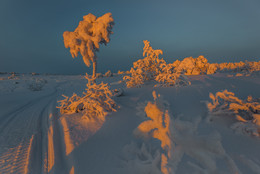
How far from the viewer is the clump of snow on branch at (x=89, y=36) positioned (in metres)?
4.91

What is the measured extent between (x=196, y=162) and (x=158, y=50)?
5.91 metres

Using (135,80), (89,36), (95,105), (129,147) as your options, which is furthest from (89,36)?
(129,147)

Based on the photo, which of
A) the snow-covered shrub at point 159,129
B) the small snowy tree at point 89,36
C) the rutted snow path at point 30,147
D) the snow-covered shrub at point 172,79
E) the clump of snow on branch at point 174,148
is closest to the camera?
the clump of snow on branch at point 174,148

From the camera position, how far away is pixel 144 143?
1772mm

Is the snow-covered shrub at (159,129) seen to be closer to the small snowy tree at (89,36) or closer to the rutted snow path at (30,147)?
the rutted snow path at (30,147)

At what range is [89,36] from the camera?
5.04 m

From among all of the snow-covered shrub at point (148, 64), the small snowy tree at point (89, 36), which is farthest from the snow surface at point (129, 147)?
the snow-covered shrub at point (148, 64)

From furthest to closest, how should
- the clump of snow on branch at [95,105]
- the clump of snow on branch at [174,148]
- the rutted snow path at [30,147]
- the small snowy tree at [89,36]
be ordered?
the small snowy tree at [89,36]
the clump of snow on branch at [95,105]
the rutted snow path at [30,147]
the clump of snow on branch at [174,148]

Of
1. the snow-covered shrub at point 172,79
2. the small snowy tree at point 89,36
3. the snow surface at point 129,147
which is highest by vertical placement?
the small snowy tree at point 89,36

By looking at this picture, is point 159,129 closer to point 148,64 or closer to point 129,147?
point 129,147

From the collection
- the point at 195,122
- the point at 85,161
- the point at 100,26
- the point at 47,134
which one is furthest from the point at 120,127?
the point at 100,26

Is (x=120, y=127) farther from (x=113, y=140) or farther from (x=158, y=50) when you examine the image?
(x=158, y=50)

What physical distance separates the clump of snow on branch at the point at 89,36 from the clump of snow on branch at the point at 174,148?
4152 millimetres

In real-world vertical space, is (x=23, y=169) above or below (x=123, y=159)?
below
